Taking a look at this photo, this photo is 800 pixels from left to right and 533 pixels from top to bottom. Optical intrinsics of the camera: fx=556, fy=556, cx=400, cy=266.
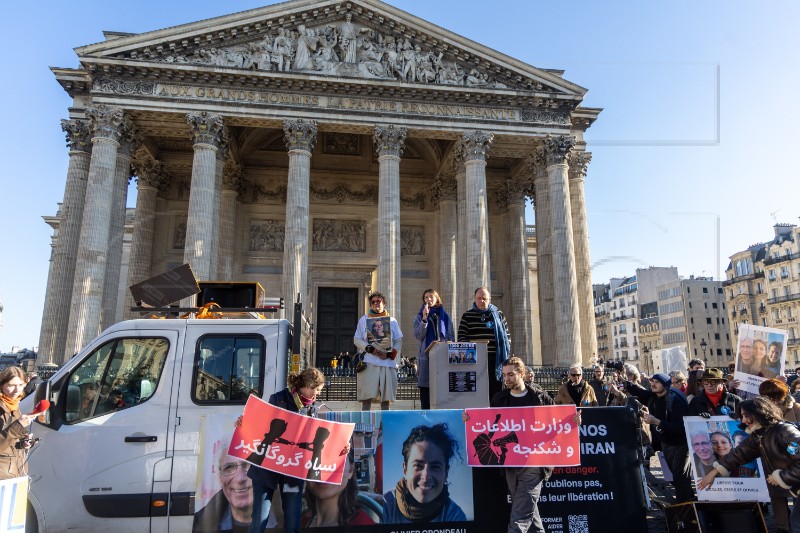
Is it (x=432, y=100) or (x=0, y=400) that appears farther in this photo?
(x=432, y=100)

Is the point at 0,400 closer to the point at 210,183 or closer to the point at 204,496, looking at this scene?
the point at 204,496

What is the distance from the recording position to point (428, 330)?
9102 millimetres

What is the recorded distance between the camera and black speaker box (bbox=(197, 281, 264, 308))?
873 cm

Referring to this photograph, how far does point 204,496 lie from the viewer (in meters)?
5.23

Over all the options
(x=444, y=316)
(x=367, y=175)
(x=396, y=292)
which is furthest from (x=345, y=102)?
(x=444, y=316)

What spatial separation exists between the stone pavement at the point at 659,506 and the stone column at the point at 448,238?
17006 mm

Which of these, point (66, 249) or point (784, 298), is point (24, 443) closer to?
point (66, 249)

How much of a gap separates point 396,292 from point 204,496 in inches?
676

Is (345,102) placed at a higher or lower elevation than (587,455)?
higher

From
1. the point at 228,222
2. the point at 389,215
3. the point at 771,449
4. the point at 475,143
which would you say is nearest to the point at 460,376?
the point at 771,449

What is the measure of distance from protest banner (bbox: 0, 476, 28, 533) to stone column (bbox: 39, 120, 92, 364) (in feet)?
63.2

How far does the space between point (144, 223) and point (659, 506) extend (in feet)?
82.4

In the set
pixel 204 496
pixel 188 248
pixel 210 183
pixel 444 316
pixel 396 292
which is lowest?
pixel 204 496

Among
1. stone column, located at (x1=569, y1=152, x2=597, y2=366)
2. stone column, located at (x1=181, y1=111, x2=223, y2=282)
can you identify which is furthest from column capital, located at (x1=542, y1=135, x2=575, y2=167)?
stone column, located at (x1=181, y1=111, x2=223, y2=282)
